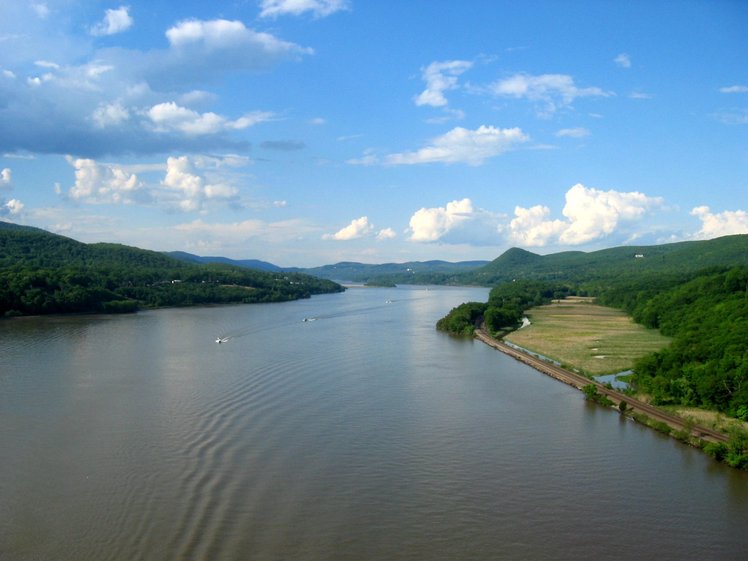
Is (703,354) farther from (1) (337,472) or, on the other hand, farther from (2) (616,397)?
(1) (337,472)

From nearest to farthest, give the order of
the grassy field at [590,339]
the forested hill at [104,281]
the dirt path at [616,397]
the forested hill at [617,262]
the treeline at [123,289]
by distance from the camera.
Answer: the dirt path at [616,397]
the grassy field at [590,339]
the treeline at [123,289]
the forested hill at [104,281]
the forested hill at [617,262]

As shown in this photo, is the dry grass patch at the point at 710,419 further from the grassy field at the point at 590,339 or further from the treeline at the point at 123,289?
the treeline at the point at 123,289

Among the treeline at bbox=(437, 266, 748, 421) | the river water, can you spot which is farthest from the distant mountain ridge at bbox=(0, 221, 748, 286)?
the river water

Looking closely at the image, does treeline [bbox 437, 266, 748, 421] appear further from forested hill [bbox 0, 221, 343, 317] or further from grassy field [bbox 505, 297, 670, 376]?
forested hill [bbox 0, 221, 343, 317]

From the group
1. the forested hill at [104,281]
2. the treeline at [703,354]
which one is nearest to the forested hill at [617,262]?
the treeline at [703,354]

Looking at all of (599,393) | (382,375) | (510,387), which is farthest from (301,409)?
(599,393)

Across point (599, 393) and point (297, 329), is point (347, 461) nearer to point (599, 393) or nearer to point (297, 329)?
point (599, 393)
